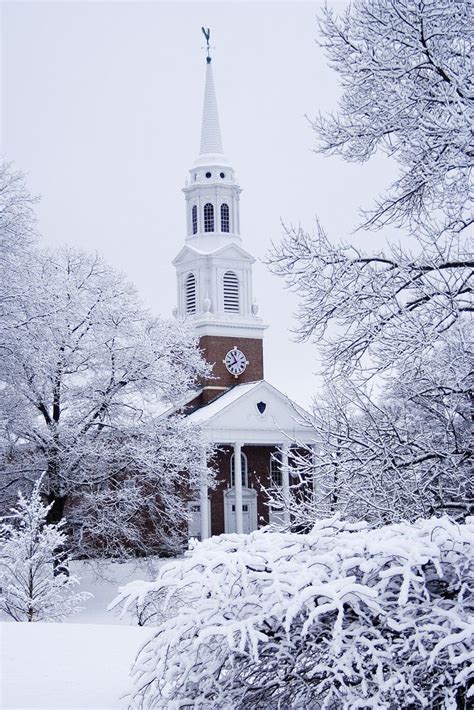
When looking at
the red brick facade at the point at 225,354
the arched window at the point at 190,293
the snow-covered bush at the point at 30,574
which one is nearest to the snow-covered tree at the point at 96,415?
the snow-covered bush at the point at 30,574

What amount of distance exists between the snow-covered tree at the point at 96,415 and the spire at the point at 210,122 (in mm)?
23964

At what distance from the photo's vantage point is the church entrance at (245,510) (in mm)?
49000

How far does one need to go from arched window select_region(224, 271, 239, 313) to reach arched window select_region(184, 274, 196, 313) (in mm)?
1693

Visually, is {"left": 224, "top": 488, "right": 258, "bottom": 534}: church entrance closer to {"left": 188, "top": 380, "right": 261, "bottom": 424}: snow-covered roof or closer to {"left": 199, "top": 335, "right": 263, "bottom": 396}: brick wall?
{"left": 188, "top": 380, "right": 261, "bottom": 424}: snow-covered roof

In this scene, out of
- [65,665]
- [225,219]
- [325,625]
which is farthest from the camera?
[225,219]

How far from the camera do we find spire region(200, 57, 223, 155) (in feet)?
174

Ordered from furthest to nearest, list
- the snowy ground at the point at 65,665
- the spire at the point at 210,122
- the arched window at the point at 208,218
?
the arched window at the point at 208,218, the spire at the point at 210,122, the snowy ground at the point at 65,665

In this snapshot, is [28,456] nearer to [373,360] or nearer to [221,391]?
[373,360]

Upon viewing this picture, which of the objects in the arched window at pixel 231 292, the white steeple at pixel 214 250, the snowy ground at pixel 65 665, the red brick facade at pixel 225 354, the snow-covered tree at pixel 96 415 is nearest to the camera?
the snowy ground at pixel 65 665

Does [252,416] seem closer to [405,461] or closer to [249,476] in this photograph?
[249,476]

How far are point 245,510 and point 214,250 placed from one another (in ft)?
42.5

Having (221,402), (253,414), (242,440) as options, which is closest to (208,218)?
(221,402)

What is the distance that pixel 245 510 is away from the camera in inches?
1967

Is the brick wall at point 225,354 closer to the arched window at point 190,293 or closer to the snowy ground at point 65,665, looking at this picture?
the arched window at point 190,293
